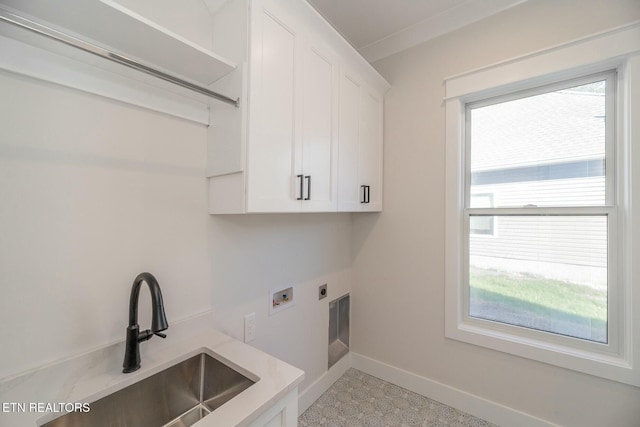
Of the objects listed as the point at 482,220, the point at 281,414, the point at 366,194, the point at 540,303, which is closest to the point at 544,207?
the point at 482,220

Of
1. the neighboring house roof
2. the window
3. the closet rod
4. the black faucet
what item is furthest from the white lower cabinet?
the neighboring house roof

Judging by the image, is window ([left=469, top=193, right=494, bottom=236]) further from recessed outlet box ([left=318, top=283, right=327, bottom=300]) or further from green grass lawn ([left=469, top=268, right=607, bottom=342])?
recessed outlet box ([left=318, top=283, right=327, bottom=300])

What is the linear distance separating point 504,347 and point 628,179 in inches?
45.9

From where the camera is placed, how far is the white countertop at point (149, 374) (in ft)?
2.47

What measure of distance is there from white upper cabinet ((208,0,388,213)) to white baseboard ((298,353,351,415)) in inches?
51.7

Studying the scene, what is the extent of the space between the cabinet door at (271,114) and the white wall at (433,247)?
3.56 ft

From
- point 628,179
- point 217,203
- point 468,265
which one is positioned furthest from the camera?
point 468,265

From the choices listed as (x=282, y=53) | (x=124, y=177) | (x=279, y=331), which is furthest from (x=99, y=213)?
(x=279, y=331)

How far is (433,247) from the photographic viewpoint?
6.26 ft

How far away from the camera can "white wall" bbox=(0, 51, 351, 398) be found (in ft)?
2.61

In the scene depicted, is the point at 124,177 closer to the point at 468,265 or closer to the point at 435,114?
the point at 435,114

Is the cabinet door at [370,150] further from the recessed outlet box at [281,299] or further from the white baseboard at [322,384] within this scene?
the white baseboard at [322,384]

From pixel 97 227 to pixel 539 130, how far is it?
2387 millimetres

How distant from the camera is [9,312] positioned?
0.78m
